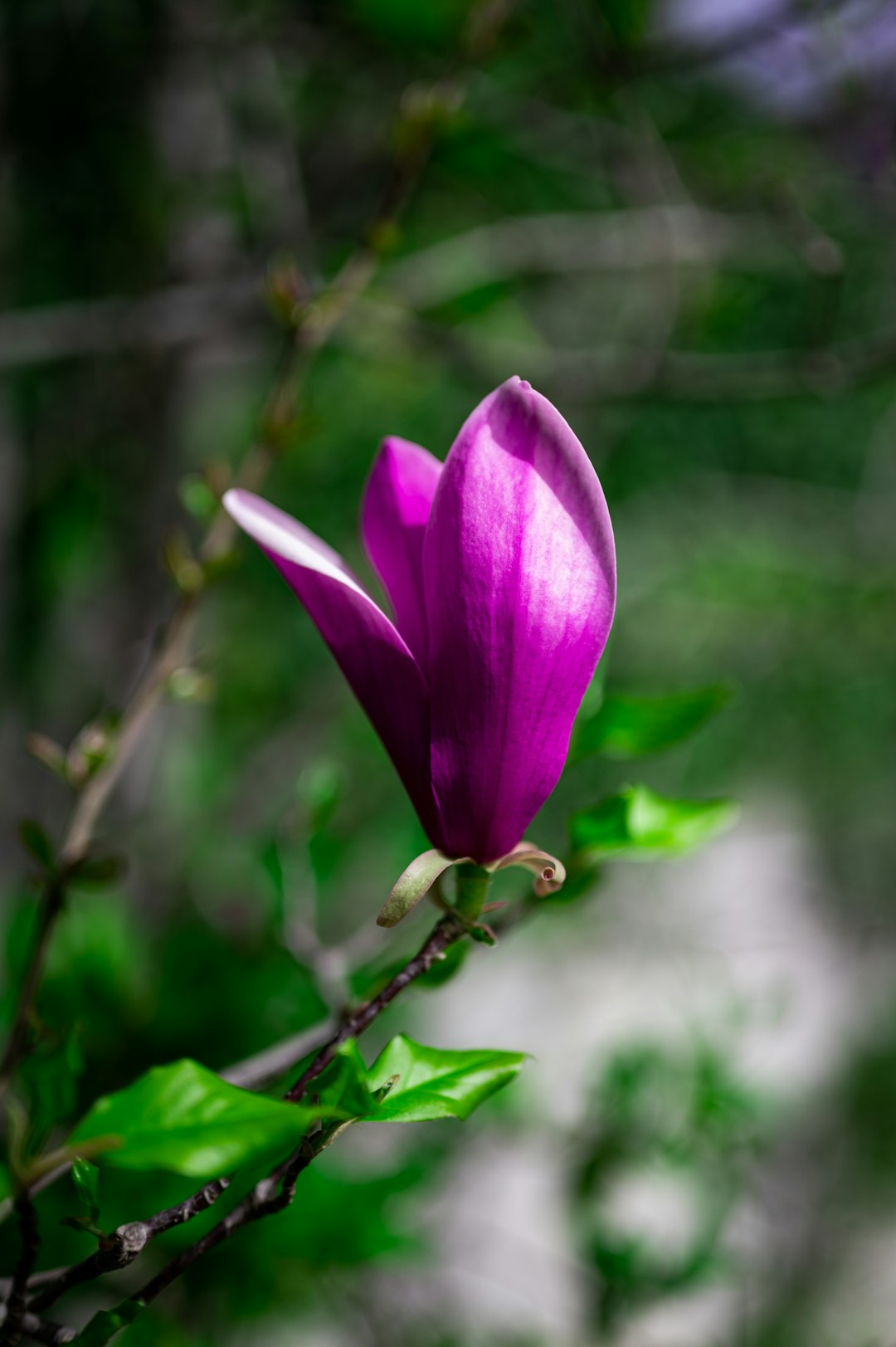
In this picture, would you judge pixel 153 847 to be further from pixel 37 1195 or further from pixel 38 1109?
pixel 38 1109

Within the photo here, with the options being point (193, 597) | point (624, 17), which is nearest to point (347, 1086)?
point (193, 597)

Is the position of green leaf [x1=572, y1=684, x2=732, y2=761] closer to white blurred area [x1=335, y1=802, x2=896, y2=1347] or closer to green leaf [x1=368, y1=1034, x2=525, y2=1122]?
green leaf [x1=368, y1=1034, x2=525, y2=1122]

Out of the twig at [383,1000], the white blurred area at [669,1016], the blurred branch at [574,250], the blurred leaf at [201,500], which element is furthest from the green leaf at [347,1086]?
the white blurred area at [669,1016]

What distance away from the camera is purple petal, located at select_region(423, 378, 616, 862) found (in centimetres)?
27

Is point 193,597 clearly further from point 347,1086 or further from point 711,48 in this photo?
point 711,48

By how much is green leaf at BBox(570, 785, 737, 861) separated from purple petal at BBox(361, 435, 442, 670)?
0.33 ft

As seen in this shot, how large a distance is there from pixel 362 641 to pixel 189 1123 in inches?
5.1

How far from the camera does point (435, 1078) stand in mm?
291

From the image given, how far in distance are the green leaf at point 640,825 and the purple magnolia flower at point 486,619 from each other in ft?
0.21

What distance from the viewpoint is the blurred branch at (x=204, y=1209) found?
25cm

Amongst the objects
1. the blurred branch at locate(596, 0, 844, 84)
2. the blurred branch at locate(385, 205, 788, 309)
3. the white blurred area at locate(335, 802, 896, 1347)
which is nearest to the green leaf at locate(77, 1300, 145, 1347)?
the blurred branch at locate(385, 205, 788, 309)

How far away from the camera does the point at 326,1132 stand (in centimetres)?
27

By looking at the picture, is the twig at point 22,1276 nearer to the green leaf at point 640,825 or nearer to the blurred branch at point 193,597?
the blurred branch at point 193,597

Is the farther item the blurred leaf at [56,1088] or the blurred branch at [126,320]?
the blurred branch at [126,320]
